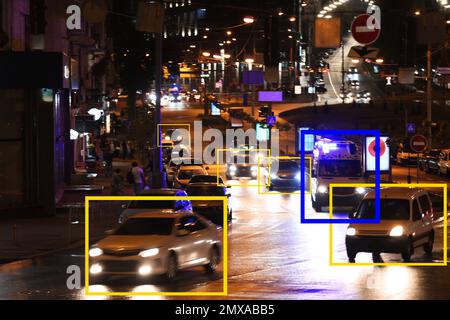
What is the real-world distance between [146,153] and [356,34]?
27.1 m

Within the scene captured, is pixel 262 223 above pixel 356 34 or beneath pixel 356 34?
beneath

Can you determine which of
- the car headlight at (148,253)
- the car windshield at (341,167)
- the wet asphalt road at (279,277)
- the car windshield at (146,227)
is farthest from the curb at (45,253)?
the car windshield at (341,167)

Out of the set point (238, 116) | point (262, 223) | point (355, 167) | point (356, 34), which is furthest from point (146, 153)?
point (238, 116)

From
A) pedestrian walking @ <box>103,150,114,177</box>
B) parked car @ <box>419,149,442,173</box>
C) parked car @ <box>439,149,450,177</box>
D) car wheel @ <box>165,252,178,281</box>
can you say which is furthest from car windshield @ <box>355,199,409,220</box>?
parked car @ <box>419,149,442,173</box>

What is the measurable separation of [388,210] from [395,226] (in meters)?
1.08

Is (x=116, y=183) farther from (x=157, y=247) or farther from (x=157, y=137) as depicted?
(x=157, y=247)

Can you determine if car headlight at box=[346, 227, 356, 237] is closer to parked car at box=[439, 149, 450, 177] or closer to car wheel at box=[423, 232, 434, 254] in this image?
car wheel at box=[423, 232, 434, 254]

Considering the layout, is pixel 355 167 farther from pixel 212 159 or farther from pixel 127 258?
pixel 212 159

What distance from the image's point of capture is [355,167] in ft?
128

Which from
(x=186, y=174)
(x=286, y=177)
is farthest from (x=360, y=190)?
(x=286, y=177)

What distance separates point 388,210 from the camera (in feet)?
78.1

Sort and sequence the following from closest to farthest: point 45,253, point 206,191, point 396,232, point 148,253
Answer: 1. point 148,253
2. point 396,232
3. point 45,253
4. point 206,191

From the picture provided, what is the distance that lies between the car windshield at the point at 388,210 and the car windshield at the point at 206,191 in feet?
33.2

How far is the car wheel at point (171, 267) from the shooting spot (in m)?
19.0
